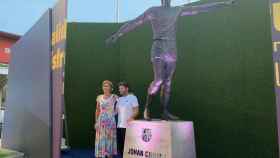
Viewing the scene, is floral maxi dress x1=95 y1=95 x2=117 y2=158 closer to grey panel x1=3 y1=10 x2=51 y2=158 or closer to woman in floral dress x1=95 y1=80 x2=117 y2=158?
woman in floral dress x1=95 y1=80 x2=117 y2=158

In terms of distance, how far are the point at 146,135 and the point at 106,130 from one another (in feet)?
1.84

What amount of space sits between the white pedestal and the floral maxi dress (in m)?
0.26

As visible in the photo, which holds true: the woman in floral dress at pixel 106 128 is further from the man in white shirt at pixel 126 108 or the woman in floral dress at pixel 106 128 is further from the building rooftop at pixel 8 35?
the building rooftop at pixel 8 35

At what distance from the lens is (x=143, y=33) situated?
189 inches

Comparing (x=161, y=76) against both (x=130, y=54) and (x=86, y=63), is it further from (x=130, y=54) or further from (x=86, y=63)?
(x=86, y=63)

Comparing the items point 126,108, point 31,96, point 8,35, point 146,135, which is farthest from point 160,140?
point 8,35

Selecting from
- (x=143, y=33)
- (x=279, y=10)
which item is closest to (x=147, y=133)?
(x=279, y=10)

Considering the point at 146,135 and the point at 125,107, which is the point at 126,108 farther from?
the point at 146,135

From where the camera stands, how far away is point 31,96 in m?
4.07

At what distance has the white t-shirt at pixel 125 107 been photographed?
11.6 feet

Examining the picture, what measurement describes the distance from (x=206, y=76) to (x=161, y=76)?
2.97 feet

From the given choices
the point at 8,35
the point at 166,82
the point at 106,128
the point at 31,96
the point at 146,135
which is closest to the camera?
the point at 146,135

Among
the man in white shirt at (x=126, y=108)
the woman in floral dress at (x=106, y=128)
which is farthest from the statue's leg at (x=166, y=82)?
the woman in floral dress at (x=106, y=128)

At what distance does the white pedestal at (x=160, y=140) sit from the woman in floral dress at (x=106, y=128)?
0.26m
